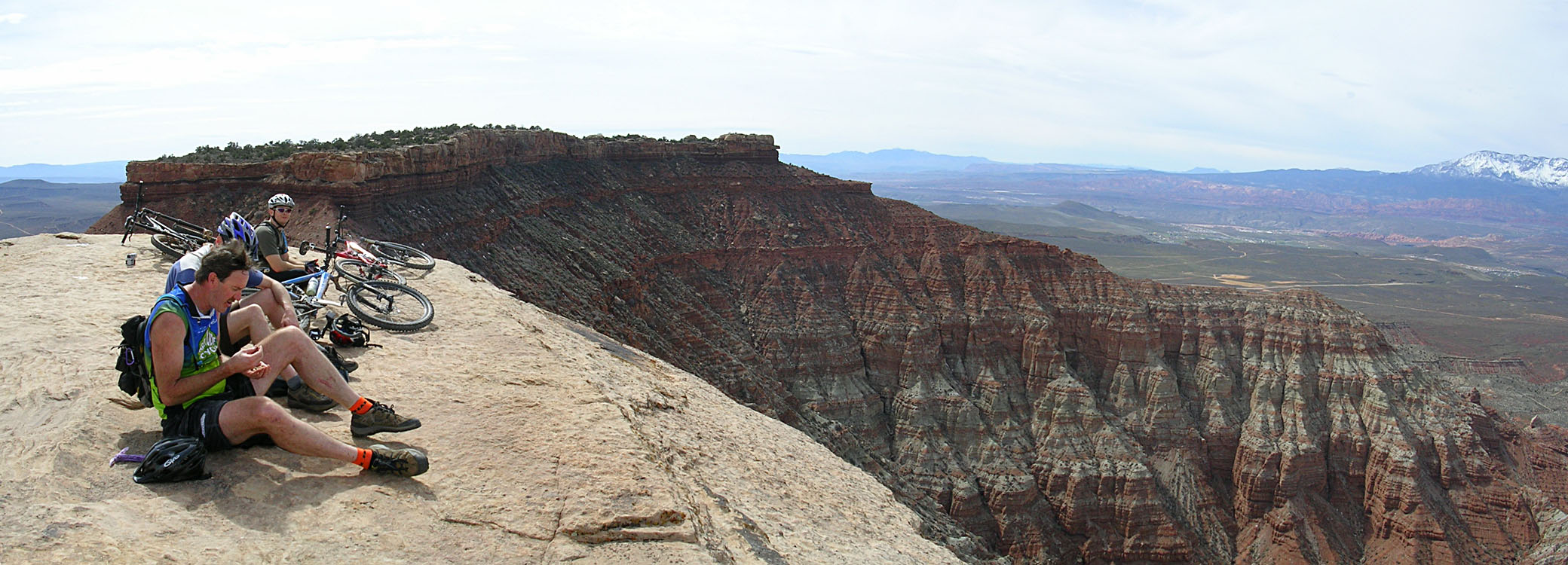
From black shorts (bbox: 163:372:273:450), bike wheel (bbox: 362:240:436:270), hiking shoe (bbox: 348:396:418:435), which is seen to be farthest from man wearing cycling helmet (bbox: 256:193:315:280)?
black shorts (bbox: 163:372:273:450)

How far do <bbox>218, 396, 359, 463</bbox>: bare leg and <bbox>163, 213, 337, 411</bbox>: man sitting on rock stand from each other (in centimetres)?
85

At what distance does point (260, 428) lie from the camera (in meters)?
6.12

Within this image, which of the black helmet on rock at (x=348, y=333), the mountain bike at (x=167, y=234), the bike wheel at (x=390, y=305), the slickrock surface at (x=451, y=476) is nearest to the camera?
the slickrock surface at (x=451, y=476)

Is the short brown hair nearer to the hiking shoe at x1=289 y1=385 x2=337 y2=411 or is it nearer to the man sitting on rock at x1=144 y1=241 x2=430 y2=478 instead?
the man sitting on rock at x1=144 y1=241 x2=430 y2=478

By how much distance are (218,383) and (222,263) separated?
0.88 meters

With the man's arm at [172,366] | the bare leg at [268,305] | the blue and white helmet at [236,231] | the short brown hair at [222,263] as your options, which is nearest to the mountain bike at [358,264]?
the blue and white helmet at [236,231]

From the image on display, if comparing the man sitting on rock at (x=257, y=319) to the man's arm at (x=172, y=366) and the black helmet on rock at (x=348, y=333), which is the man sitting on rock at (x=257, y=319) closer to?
the man's arm at (x=172, y=366)

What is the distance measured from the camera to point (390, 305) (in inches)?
432

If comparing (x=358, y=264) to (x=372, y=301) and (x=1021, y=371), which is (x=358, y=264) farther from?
(x=1021, y=371)

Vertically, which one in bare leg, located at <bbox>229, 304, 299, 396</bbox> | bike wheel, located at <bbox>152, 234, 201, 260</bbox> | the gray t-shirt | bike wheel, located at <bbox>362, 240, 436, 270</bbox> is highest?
the gray t-shirt

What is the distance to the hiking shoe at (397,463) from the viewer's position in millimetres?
6152

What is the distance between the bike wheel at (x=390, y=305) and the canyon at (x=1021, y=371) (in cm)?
1479

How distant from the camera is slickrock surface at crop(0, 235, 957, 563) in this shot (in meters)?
5.28

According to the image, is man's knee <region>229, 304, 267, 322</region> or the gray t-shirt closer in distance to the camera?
man's knee <region>229, 304, 267, 322</region>
